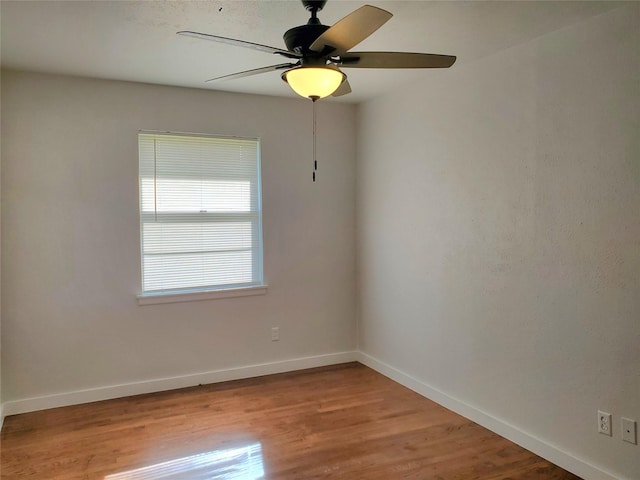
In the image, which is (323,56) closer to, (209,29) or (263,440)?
(209,29)

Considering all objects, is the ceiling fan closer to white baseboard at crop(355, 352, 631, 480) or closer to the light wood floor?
the light wood floor

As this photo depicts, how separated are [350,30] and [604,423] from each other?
2250mm

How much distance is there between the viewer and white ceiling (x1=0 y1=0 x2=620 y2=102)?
2.20 m

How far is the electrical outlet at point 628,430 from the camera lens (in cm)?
222

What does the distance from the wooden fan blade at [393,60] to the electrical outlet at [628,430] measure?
6.22 feet

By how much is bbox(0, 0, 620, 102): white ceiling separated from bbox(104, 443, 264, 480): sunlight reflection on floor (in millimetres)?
2371

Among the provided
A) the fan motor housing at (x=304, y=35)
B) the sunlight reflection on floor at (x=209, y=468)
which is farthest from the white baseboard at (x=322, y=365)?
the fan motor housing at (x=304, y=35)

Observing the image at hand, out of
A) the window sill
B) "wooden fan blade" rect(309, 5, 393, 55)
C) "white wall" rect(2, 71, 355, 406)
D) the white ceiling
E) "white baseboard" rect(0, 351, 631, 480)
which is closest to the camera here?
"wooden fan blade" rect(309, 5, 393, 55)

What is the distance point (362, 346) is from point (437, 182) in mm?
1812

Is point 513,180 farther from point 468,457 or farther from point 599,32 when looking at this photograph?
point 468,457

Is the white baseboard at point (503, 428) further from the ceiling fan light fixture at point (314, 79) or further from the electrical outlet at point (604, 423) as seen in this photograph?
the ceiling fan light fixture at point (314, 79)

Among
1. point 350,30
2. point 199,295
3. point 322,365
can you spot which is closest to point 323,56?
point 350,30

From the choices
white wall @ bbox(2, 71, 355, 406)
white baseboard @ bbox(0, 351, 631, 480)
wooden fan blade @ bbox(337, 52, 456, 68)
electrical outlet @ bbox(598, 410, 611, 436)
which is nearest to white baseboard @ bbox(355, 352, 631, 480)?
white baseboard @ bbox(0, 351, 631, 480)

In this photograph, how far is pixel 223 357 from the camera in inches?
154
